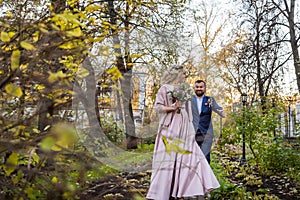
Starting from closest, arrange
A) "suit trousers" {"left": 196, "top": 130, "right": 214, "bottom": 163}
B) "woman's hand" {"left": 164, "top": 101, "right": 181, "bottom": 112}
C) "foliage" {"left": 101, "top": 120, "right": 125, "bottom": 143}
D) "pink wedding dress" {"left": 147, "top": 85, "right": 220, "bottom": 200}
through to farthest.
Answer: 1. "pink wedding dress" {"left": 147, "top": 85, "right": 220, "bottom": 200}
2. "woman's hand" {"left": 164, "top": 101, "right": 181, "bottom": 112}
3. "suit trousers" {"left": 196, "top": 130, "right": 214, "bottom": 163}
4. "foliage" {"left": 101, "top": 120, "right": 125, "bottom": 143}

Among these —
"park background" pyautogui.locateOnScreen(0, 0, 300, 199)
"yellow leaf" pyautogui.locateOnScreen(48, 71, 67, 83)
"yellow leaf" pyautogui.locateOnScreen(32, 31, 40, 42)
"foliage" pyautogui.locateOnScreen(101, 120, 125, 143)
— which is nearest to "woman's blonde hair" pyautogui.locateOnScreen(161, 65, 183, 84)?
"park background" pyautogui.locateOnScreen(0, 0, 300, 199)

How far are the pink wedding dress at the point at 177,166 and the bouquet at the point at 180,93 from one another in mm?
66

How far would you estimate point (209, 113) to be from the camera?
222 inches

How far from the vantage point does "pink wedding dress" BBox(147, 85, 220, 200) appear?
4059 mm

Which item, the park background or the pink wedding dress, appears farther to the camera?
the pink wedding dress

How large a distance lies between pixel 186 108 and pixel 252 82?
10615mm

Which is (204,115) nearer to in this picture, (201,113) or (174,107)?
(201,113)

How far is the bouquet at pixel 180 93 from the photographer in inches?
172

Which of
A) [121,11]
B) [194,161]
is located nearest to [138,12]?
[121,11]

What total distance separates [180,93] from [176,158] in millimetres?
754

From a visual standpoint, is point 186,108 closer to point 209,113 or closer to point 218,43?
point 209,113

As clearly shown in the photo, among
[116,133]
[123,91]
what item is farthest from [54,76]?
[116,133]

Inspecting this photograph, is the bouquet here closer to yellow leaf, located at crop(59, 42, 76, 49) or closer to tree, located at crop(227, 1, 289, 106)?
yellow leaf, located at crop(59, 42, 76, 49)

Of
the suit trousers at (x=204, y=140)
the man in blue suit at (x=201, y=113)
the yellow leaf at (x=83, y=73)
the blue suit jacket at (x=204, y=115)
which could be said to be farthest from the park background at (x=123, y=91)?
the blue suit jacket at (x=204, y=115)
